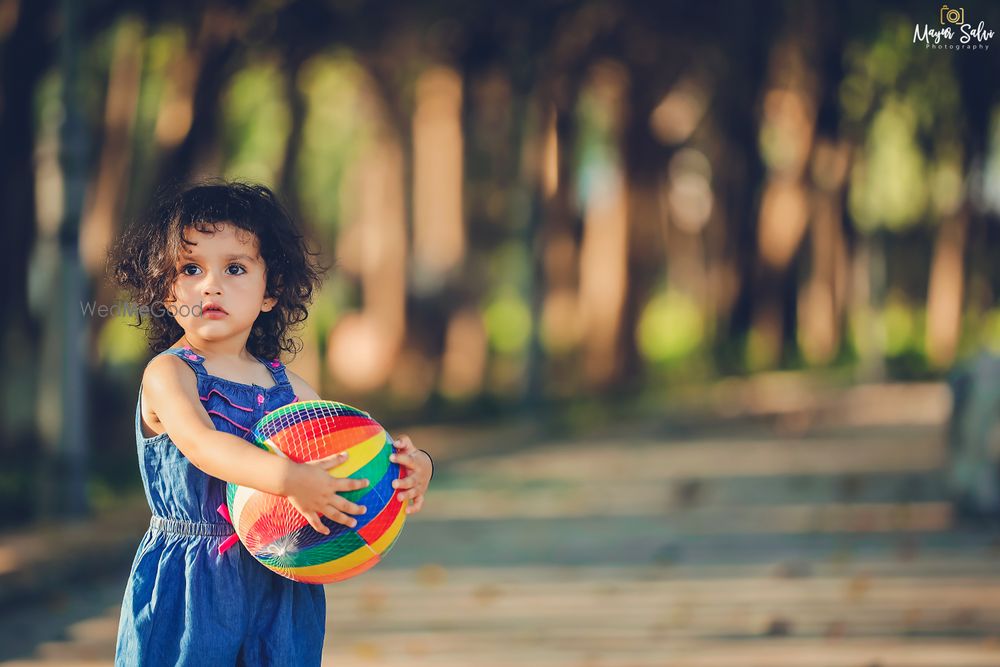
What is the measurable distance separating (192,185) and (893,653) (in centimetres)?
449

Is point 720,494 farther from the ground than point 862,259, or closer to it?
closer to it

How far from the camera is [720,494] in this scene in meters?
14.5

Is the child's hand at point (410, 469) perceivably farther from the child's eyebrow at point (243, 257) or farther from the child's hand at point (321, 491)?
the child's eyebrow at point (243, 257)

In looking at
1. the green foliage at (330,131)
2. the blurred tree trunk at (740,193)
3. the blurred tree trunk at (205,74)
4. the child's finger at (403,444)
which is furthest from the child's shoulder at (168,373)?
the blurred tree trunk at (740,193)

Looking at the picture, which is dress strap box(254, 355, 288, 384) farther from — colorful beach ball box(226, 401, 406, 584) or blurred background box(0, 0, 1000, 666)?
blurred background box(0, 0, 1000, 666)

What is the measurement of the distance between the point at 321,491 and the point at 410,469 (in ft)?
1.12

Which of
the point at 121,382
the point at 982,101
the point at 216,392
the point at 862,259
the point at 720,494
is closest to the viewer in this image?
the point at 216,392

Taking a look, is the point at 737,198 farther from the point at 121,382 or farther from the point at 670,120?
the point at 121,382

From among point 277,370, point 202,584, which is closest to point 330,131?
point 277,370

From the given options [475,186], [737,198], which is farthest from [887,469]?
[475,186]

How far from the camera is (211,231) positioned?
4113mm

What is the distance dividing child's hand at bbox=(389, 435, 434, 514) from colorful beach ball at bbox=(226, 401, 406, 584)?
18mm

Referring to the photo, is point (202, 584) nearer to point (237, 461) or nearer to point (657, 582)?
point (237, 461)

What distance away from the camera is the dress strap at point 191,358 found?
4070 mm
